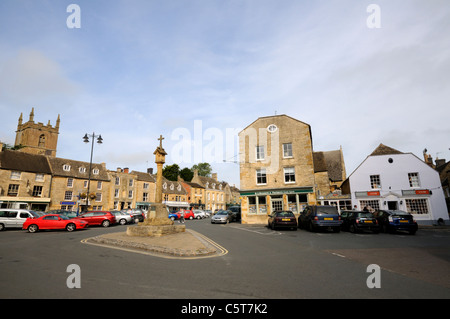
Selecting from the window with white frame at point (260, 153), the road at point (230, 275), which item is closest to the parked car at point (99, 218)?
the road at point (230, 275)

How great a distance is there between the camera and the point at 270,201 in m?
26.1

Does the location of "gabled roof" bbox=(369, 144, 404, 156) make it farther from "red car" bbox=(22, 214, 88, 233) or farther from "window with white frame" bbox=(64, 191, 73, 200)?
"window with white frame" bbox=(64, 191, 73, 200)

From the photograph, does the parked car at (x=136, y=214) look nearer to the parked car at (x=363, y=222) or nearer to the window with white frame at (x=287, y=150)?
the window with white frame at (x=287, y=150)

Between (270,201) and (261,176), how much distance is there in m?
2.96

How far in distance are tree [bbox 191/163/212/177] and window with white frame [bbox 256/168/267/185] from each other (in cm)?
5200

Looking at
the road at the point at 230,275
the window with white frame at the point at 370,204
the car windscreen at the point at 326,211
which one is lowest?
the road at the point at 230,275

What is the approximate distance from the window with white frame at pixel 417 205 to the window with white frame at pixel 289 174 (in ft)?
38.1

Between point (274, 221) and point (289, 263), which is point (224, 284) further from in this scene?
point (274, 221)

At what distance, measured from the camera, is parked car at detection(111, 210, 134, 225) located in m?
→ 25.5

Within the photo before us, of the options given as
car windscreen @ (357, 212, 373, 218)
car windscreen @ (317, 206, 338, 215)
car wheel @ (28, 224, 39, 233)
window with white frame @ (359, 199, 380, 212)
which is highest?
window with white frame @ (359, 199, 380, 212)

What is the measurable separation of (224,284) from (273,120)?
24.7 m

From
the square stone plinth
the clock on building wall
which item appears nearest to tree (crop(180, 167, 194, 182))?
the clock on building wall

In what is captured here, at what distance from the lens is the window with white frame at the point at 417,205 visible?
24.4 m

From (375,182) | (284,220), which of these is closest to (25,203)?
(284,220)
